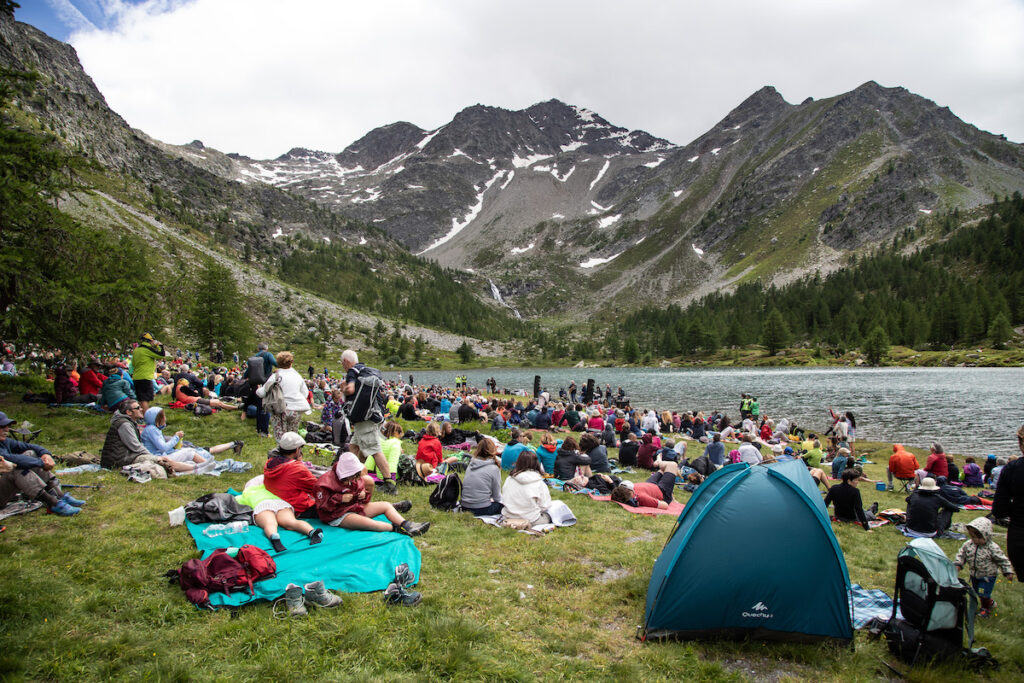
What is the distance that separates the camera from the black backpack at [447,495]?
9750 mm

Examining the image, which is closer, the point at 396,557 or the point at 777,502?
the point at 777,502

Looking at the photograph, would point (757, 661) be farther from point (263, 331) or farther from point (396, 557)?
point (263, 331)

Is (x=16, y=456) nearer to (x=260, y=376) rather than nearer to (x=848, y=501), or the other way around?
(x=260, y=376)

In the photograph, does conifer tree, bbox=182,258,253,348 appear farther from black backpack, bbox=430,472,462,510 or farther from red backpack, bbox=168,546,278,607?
red backpack, bbox=168,546,278,607

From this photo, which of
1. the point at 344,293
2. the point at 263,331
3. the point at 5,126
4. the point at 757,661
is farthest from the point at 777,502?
the point at 344,293

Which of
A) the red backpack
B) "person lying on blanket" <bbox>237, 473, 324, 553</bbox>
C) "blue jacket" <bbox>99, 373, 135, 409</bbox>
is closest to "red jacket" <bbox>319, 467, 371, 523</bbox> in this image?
"person lying on blanket" <bbox>237, 473, 324, 553</bbox>

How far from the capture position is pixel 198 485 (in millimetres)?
9680

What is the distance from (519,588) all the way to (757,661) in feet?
9.48

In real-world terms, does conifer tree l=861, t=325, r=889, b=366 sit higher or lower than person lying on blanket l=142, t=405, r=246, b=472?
higher

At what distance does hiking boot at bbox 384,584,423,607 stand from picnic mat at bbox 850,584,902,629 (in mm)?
5428

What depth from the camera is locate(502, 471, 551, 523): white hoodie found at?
30.5 ft

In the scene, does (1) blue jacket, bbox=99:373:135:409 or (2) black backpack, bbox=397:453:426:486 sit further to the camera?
(1) blue jacket, bbox=99:373:135:409

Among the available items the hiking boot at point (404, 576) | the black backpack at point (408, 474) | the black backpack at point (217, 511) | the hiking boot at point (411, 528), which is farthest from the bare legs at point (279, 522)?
the black backpack at point (408, 474)

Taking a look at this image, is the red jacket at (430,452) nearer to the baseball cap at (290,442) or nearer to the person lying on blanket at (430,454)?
the person lying on blanket at (430,454)
